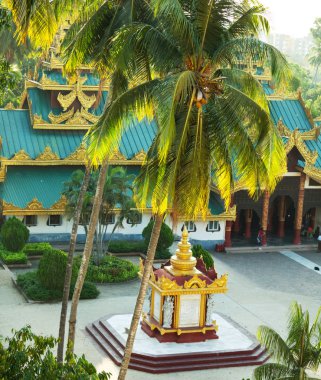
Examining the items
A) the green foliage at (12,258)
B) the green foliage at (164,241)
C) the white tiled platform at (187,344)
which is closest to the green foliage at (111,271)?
the green foliage at (164,241)

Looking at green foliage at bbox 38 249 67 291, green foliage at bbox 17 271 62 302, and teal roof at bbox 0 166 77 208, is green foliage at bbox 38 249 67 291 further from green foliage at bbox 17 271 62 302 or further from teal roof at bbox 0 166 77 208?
teal roof at bbox 0 166 77 208

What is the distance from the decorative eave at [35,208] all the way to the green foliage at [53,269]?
20.6ft

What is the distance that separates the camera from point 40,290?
30.1 metres

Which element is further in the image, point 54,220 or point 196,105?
point 54,220

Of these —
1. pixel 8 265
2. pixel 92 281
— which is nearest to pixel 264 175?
pixel 92 281

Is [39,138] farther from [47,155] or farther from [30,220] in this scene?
[30,220]

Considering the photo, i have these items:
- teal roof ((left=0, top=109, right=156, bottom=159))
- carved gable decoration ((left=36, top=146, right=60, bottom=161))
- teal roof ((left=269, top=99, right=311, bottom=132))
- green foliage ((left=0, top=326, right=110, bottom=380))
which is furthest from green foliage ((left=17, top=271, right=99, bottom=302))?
teal roof ((left=269, top=99, right=311, bottom=132))

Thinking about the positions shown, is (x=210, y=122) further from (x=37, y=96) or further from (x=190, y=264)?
(x=37, y=96)

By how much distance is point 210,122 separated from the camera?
57.9ft

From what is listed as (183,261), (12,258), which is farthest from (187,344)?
(12,258)

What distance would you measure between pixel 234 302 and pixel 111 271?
5685mm

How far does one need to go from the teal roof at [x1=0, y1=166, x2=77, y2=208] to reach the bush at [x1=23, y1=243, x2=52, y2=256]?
1.86 m

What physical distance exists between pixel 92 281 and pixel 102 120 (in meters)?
16.4

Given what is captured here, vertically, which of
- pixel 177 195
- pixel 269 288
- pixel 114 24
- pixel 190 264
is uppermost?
pixel 114 24
